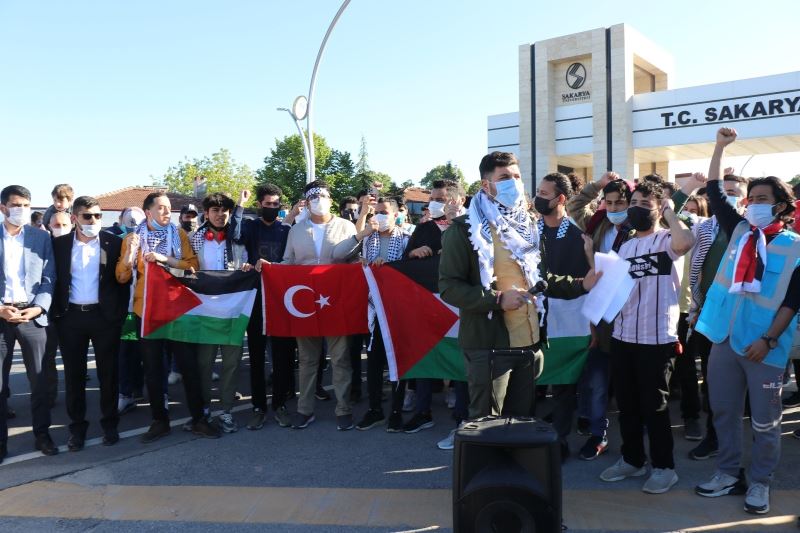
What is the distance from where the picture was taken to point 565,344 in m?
5.29

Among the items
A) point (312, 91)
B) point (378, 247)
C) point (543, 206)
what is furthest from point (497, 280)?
point (312, 91)

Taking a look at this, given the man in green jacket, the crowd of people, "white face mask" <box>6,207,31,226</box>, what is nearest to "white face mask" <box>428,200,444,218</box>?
the crowd of people

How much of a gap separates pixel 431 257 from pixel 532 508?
134 inches

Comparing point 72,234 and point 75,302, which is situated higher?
point 72,234

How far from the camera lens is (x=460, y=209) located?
5895 mm

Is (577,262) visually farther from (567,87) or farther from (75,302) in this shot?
(567,87)

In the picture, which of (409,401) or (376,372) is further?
(409,401)

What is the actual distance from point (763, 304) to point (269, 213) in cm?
444

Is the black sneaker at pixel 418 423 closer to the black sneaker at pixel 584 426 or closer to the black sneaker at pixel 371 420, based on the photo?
the black sneaker at pixel 371 420

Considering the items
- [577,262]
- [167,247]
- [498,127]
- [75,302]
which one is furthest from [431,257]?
[498,127]

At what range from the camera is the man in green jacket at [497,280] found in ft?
11.8

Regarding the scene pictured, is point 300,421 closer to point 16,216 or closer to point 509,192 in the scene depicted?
point 16,216

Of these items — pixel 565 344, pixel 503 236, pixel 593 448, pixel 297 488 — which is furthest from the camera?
pixel 565 344

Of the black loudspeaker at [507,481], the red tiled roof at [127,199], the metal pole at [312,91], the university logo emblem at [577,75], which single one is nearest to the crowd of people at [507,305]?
the black loudspeaker at [507,481]
